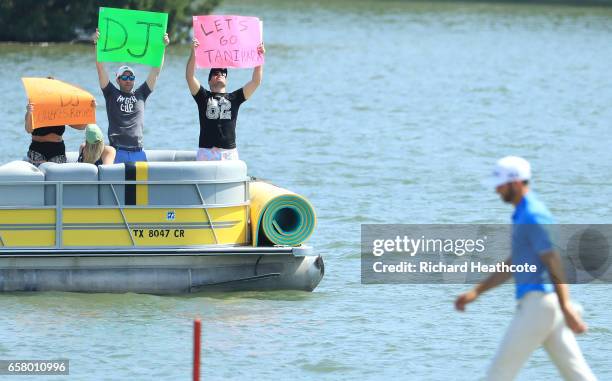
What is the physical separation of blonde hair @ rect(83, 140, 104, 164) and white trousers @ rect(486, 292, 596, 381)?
6.05 meters

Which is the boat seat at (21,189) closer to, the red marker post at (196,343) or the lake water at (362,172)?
the lake water at (362,172)

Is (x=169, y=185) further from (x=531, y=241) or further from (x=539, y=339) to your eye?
(x=539, y=339)

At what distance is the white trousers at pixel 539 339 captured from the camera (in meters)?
9.08

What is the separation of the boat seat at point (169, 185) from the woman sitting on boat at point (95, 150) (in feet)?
0.86

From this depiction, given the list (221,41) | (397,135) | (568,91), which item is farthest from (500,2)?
→ (221,41)

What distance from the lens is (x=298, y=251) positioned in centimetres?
1417

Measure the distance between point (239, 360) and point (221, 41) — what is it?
3.85 metres

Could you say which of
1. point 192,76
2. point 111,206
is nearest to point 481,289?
point 111,206

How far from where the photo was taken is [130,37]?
48.4 feet

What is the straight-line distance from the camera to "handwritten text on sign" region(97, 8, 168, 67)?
14.7m

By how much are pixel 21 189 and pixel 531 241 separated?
619 centimetres

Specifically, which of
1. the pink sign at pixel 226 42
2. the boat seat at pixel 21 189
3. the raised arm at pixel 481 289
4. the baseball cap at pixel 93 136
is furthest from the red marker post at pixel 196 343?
the pink sign at pixel 226 42

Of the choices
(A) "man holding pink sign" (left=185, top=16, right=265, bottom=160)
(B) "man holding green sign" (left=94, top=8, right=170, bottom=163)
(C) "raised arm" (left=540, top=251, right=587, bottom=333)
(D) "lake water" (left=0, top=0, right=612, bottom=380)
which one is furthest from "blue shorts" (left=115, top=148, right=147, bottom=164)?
(C) "raised arm" (left=540, top=251, right=587, bottom=333)

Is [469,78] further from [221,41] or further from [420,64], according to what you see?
[221,41]
